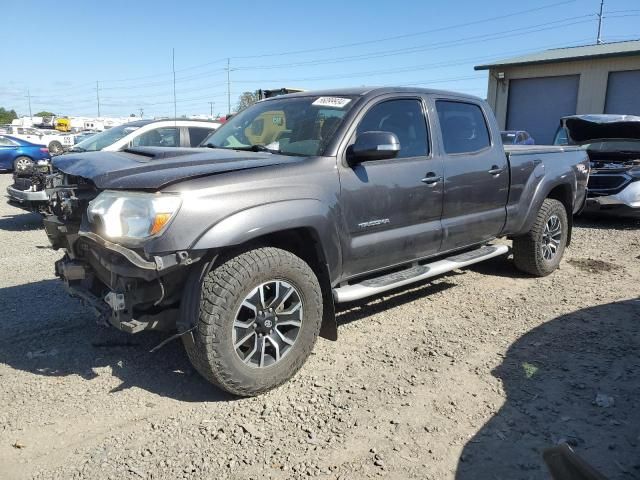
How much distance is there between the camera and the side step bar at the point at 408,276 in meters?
3.70

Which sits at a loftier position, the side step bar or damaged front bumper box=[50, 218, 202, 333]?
damaged front bumper box=[50, 218, 202, 333]

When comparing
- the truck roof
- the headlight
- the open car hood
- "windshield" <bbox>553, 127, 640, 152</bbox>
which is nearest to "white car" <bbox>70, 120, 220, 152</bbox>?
the truck roof

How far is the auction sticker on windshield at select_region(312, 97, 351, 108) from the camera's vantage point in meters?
3.97

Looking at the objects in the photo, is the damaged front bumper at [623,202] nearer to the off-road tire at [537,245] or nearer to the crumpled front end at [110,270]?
the off-road tire at [537,245]

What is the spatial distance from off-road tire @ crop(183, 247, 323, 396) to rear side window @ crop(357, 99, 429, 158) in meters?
1.37

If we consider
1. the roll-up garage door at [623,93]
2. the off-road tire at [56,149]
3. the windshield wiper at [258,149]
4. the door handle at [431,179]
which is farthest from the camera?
the roll-up garage door at [623,93]

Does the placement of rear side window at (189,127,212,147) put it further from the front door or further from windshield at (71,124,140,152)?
the front door

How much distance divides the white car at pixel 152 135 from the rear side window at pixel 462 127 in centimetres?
474

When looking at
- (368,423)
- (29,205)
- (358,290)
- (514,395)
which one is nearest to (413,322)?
(358,290)

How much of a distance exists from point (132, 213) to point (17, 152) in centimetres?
1833

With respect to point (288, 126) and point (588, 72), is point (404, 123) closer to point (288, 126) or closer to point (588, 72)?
point (288, 126)


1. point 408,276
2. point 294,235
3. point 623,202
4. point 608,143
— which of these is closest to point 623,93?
point 608,143

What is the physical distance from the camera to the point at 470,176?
4.61 meters

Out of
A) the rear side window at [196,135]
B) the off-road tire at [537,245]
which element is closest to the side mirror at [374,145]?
the off-road tire at [537,245]
